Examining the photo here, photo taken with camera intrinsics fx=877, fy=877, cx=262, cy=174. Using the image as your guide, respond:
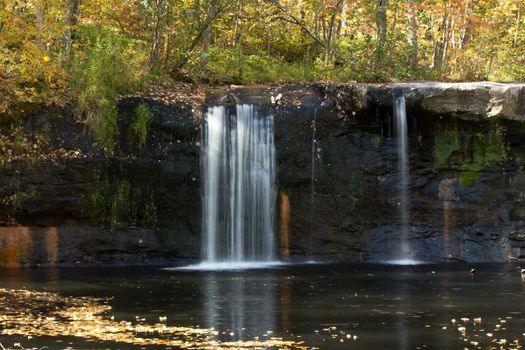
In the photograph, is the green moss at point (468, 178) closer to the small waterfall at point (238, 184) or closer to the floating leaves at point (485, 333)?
the small waterfall at point (238, 184)

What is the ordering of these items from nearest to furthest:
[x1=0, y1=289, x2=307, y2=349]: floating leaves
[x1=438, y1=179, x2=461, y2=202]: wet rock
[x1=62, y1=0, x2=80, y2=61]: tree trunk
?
[x1=0, y1=289, x2=307, y2=349]: floating leaves < [x1=438, y1=179, x2=461, y2=202]: wet rock < [x1=62, y1=0, x2=80, y2=61]: tree trunk

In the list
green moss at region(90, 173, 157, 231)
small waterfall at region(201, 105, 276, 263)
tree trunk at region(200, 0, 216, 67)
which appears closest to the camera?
green moss at region(90, 173, 157, 231)

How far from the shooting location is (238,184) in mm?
17609

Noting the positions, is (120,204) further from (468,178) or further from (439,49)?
(439,49)

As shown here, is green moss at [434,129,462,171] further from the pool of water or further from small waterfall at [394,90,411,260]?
the pool of water

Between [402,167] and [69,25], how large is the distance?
25.0 feet

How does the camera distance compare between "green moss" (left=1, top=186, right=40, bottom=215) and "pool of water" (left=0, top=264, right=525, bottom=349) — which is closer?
"pool of water" (left=0, top=264, right=525, bottom=349)

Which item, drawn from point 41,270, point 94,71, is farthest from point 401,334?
point 94,71

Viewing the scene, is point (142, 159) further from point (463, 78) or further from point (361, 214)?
point (463, 78)

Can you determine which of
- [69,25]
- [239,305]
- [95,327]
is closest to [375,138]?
[69,25]

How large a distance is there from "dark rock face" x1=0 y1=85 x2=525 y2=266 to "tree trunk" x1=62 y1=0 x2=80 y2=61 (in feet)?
7.47

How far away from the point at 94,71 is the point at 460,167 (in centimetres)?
780

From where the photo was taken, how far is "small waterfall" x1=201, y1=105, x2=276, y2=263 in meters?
17.4

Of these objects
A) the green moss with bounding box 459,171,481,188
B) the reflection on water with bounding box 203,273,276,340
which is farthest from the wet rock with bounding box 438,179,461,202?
the reflection on water with bounding box 203,273,276,340
